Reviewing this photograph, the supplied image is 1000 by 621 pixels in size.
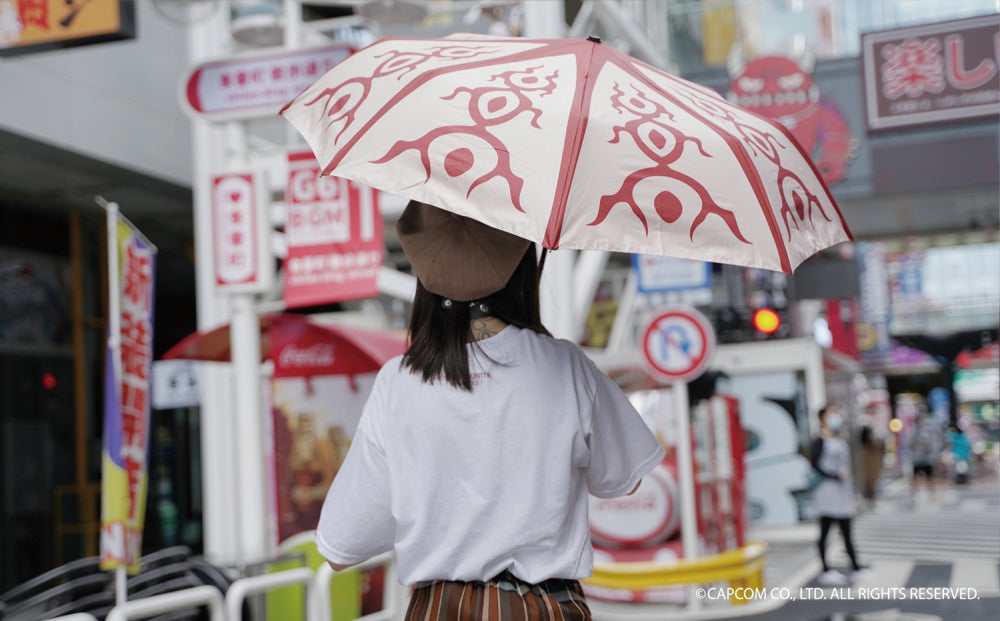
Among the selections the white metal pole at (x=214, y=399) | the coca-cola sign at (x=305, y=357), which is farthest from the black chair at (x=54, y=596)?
the white metal pole at (x=214, y=399)

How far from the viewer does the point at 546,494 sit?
2201 millimetres

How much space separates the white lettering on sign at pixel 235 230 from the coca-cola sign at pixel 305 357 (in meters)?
1.23

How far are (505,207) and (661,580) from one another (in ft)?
24.7

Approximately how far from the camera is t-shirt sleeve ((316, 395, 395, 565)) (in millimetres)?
2293

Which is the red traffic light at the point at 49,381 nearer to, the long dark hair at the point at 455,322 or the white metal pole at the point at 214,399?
the white metal pole at the point at 214,399

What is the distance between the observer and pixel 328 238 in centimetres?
748

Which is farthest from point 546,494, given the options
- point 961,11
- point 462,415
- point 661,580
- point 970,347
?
point 970,347

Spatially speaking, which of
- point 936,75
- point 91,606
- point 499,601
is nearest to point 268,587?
point 91,606

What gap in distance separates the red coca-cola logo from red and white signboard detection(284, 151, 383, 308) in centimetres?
72

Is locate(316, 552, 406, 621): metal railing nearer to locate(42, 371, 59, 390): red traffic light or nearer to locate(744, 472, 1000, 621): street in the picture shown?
locate(744, 472, 1000, 621): street

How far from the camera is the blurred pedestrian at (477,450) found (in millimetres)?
2189

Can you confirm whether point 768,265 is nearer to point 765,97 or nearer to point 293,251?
point 293,251

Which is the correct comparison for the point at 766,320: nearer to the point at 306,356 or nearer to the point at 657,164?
the point at 306,356

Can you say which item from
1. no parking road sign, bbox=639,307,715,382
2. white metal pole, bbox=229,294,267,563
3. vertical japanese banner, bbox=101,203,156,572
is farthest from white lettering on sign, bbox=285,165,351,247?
no parking road sign, bbox=639,307,715,382
